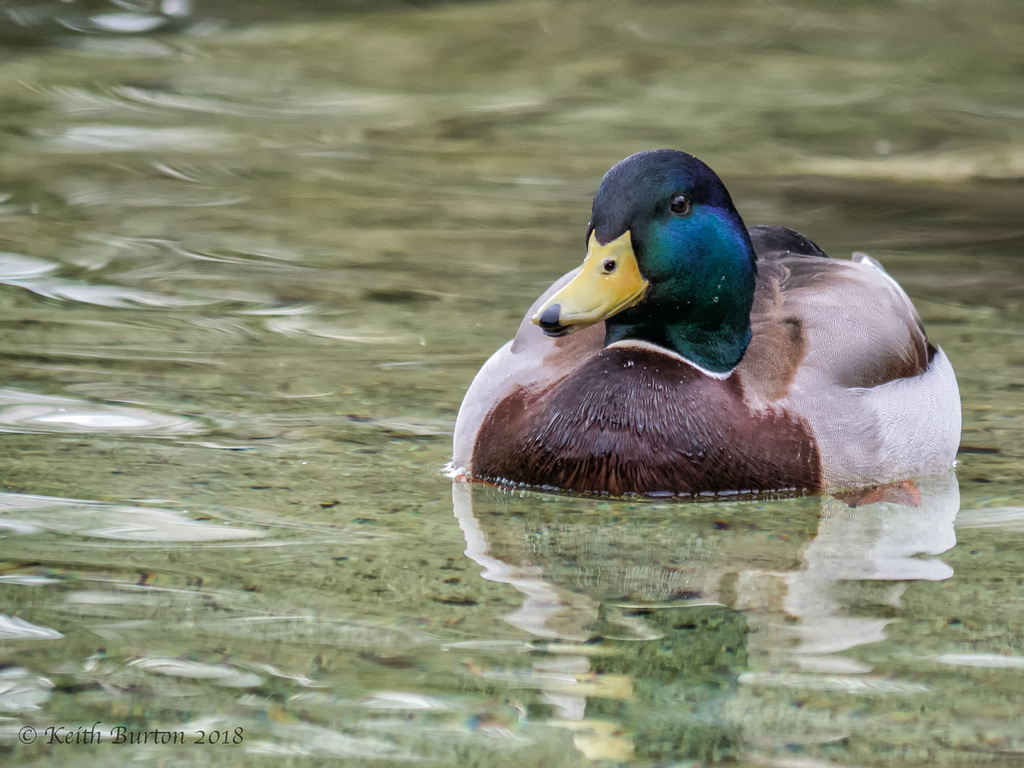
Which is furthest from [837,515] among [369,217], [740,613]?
[369,217]

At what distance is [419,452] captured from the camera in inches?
243

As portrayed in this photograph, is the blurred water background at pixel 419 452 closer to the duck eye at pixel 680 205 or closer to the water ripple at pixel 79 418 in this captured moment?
the water ripple at pixel 79 418

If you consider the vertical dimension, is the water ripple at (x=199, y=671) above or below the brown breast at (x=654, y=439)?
below

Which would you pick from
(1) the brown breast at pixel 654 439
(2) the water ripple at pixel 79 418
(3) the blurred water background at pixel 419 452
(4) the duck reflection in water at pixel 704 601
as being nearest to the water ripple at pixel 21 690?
(3) the blurred water background at pixel 419 452

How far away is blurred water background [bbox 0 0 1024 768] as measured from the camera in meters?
3.91

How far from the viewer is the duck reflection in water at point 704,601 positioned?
386 centimetres

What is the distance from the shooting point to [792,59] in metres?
15.4

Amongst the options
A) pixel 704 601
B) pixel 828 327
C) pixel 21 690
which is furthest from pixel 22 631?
pixel 828 327

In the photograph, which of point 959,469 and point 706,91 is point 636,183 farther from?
point 706,91

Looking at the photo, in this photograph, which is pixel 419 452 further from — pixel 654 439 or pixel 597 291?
pixel 597 291

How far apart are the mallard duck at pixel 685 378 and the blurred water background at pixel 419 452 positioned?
0.44ft

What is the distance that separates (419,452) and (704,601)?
5.68 feet

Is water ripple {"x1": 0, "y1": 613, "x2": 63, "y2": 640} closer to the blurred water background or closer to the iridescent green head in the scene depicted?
the blurred water background

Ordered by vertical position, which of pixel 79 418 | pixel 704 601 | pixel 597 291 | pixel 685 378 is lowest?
pixel 79 418
